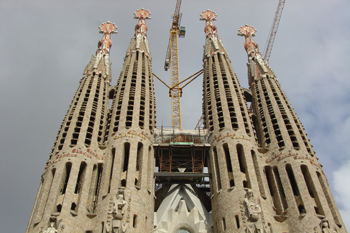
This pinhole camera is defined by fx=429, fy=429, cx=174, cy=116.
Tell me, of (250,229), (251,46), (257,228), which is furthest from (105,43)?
(257,228)

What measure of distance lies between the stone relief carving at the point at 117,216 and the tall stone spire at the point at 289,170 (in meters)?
12.0

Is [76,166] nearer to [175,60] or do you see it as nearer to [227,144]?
[227,144]

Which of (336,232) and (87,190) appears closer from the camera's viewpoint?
(336,232)

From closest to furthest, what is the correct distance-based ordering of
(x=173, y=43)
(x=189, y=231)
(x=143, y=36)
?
(x=189, y=231) < (x=143, y=36) < (x=173, y=43)

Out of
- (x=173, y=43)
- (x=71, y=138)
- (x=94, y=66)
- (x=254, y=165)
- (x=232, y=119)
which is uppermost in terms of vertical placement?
(x=173, y=43)

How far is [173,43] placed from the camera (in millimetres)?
79000

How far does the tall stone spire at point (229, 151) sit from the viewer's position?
114 feet

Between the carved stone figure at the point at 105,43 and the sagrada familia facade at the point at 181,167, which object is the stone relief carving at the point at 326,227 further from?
the carved stone figure at the point at 105,43

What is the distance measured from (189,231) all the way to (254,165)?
28.1 feet

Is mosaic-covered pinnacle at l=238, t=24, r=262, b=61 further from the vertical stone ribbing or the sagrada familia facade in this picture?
the sagrada familia facade

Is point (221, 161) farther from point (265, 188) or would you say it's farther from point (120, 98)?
point (120, 98)

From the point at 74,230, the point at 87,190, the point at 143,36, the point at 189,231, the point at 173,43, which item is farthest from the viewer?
the point at 173,43

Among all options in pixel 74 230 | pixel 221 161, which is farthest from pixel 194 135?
pixel 74 230

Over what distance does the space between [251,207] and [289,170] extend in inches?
280
